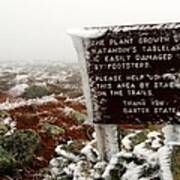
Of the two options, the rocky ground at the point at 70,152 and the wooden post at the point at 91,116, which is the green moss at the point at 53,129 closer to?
the rocky ground at the point at 70,152

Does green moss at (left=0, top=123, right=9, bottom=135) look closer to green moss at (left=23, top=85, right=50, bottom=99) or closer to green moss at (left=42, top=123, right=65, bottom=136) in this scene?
green moss at (left=42, top=123, right=65, bottom=136)

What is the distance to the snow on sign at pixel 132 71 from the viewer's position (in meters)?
12.2

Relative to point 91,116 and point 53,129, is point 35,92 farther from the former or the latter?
point 91,116

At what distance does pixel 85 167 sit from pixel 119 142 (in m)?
0.83

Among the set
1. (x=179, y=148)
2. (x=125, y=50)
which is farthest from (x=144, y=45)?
(x=179, y=148)

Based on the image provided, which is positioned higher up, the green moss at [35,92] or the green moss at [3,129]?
the green moss at [3,129]

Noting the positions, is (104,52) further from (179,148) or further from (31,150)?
(31,150)

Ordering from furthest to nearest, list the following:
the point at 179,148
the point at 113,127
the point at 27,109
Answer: the point at 27,109 < the point at 113,127 < the point at 179,148

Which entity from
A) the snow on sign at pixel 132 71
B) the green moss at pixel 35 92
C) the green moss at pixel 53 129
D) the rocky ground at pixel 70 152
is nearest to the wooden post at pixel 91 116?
the snow on sign at pixel 132 71

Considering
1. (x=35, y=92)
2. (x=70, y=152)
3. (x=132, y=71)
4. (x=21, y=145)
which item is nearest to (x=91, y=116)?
(x=132, y=71)

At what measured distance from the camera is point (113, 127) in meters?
13.3

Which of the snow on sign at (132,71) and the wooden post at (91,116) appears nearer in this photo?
the snow on sign at (132,71)

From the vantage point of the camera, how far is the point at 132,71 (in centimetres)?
1250

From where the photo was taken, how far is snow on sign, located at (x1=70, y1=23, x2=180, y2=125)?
12234 mm
